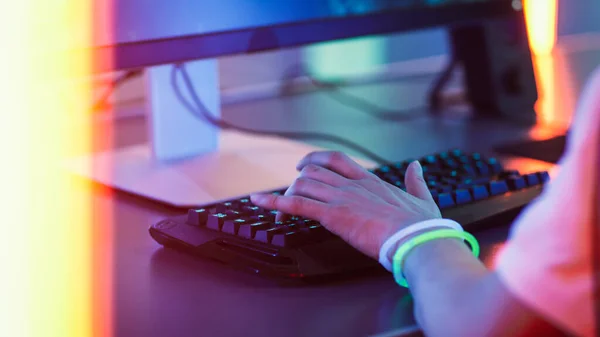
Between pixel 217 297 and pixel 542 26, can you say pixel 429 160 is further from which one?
pixel 542 26

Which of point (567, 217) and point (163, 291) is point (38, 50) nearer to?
point (163, 291)

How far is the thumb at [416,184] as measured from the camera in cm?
69

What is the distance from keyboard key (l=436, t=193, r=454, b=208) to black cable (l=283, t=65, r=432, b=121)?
0.52 m

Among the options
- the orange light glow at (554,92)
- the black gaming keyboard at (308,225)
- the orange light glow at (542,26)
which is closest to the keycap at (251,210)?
the black gaming keyboard at (308,225)

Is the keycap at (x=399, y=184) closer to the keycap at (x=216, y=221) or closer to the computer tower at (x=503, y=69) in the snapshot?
the keycap at (x=216, y=221)

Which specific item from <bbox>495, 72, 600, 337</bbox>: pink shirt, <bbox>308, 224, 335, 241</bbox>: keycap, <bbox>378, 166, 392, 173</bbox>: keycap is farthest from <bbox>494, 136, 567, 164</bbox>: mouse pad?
<bbox>495, 72, 600, 337</bbox>: pink shirt

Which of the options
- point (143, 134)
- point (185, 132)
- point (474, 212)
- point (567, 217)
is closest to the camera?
point (567, 217)

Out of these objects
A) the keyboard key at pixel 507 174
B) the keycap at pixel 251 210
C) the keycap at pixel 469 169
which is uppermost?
the keycap at pixel 469 169

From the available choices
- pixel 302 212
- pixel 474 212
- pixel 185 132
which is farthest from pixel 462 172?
pixel 185 132

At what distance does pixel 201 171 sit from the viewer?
0.91 metres

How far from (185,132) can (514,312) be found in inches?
22.4

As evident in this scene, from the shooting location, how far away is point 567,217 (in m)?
0.43

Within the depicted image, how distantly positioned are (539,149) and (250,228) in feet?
1.66

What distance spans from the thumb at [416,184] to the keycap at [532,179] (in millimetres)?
138
